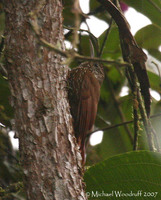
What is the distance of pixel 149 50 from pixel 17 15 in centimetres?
180

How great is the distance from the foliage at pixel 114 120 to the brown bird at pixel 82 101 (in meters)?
0.23

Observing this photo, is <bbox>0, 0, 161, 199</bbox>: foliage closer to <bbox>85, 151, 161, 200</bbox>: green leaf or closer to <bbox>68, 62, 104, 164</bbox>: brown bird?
<bbox>85, 151, 161, 200</bbox>: green leaf

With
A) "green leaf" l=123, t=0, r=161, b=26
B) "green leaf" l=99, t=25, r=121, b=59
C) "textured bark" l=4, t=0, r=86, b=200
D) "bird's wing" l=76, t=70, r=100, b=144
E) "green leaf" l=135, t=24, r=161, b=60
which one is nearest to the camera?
"textured bark" l=4, t=0, r=86, b=200

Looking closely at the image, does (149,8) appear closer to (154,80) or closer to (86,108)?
(154,80)

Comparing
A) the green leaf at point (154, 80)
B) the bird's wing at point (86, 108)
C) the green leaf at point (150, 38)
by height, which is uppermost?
the green leaf at point (150, 38)

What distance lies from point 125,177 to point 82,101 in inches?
23.0

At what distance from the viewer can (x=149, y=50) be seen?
10.4 ft

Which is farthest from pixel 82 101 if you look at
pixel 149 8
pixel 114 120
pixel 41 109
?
pixel 114 120

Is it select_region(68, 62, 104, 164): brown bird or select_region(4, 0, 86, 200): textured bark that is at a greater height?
select_region(68, 62, 104, 164): brown bird

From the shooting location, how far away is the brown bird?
84.9 inches

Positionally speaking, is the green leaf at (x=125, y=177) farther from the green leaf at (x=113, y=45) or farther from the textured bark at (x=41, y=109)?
the green leaf at (x=113, y=45)

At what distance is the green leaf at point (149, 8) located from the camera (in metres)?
2.59

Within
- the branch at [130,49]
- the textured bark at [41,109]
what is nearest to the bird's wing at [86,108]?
the branch at [130,49]

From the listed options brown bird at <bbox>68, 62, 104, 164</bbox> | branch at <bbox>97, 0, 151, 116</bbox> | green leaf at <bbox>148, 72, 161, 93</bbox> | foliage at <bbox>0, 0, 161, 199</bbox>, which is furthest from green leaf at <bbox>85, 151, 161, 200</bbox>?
green leaf at <bbox>148, 72, 161, 93</bbox>
